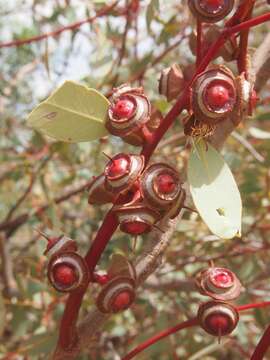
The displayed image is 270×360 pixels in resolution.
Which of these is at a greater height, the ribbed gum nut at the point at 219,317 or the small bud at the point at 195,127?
the small bud at the point at 195,127

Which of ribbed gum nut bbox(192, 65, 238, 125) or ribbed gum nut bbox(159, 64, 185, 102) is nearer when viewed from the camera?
ribbed gum nut bbox(192, 65, 238, 125)

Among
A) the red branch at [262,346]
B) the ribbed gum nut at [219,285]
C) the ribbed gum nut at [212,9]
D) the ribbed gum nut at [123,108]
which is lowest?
the red branch at [262,346]

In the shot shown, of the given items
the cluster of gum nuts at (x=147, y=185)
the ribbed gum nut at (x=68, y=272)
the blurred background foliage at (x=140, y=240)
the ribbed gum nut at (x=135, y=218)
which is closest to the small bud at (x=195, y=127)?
the cluster of gum nuts at (x=147, y=185)

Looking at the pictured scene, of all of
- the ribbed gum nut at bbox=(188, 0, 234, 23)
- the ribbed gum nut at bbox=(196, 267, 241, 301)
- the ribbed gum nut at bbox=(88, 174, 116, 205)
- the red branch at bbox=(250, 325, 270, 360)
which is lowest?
the red branch at bbox=(250, 325, 270, 360)

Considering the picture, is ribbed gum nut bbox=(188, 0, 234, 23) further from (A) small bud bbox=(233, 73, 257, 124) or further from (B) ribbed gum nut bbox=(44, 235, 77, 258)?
(B) ribbed gum nut bbox=(44, 235, 77, 258)

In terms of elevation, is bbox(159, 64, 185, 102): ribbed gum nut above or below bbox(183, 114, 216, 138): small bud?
below

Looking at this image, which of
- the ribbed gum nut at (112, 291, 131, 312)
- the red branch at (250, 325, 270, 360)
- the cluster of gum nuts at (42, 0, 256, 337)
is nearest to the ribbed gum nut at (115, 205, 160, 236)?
the cluster of gum nuts at (42, 0, 256, 337)

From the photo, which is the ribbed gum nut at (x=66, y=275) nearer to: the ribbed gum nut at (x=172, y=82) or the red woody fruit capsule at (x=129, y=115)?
the red woody fruit capsule at (x=129, y=115)
